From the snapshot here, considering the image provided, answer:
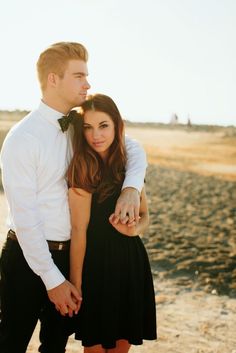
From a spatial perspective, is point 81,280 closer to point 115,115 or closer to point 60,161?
point 60,161

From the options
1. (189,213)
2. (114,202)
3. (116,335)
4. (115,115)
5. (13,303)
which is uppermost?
(115,115)

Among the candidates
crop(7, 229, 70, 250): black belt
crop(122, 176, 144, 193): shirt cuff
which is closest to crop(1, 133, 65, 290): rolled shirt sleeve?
crop(7, 229, 70, 250): black belt

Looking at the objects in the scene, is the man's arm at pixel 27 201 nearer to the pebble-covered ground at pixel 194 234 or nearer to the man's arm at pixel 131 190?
the man's arm at pixel 131 190

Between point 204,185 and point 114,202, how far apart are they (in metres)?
10.7

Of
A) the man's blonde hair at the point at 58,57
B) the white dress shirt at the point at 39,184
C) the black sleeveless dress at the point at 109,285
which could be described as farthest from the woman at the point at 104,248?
the man's blonde hair at the point at 58,57

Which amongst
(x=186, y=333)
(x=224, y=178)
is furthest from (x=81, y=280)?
(x=224, y=178)

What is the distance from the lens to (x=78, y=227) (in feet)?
8.29

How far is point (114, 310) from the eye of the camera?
2717 mm

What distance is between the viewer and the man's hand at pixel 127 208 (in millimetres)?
2508

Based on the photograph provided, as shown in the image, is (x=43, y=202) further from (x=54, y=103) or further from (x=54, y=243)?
(x=54, y=103)

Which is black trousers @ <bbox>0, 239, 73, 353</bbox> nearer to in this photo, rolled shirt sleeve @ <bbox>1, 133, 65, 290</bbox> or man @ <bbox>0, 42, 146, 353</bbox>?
man @ <bbox>0, 42, 146, 353</bbox>

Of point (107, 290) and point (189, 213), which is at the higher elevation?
point (107, 290)

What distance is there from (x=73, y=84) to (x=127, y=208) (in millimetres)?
690

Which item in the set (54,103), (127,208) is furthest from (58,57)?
(127,208)
